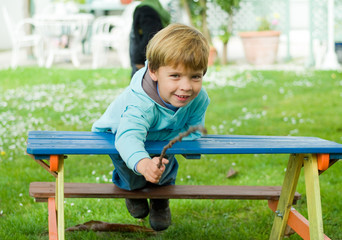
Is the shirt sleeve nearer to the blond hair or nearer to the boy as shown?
the boy

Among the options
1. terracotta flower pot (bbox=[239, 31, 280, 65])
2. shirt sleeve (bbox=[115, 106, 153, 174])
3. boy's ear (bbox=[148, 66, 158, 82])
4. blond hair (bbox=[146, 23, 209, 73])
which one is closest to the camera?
shirt sleeve (bbox=[115, 106, 153, 174])

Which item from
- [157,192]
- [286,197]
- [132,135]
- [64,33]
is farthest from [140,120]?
[64,33]

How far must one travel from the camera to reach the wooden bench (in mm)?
2449

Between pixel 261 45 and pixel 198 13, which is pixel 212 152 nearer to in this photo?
pixel 261 45

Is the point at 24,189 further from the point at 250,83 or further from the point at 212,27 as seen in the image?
the point at 212,27

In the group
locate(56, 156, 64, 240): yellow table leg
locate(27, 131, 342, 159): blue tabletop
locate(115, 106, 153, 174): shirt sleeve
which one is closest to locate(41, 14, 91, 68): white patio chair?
locate(27, 131, 342, 159): blue tabletop

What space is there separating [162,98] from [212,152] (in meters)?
0.45

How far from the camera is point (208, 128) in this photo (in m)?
5.97

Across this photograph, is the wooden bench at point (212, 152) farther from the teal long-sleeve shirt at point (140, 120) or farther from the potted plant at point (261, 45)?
the potted plant at point (261, 45)

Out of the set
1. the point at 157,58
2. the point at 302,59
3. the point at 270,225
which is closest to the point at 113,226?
the point at 270,225

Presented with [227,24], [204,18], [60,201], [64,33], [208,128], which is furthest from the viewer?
[227,24]

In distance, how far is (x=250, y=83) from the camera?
349 inches

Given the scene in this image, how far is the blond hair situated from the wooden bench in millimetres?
390

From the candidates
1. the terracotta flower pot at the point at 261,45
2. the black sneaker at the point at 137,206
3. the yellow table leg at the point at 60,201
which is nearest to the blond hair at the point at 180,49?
the yellow table leg at the point at 60,201
